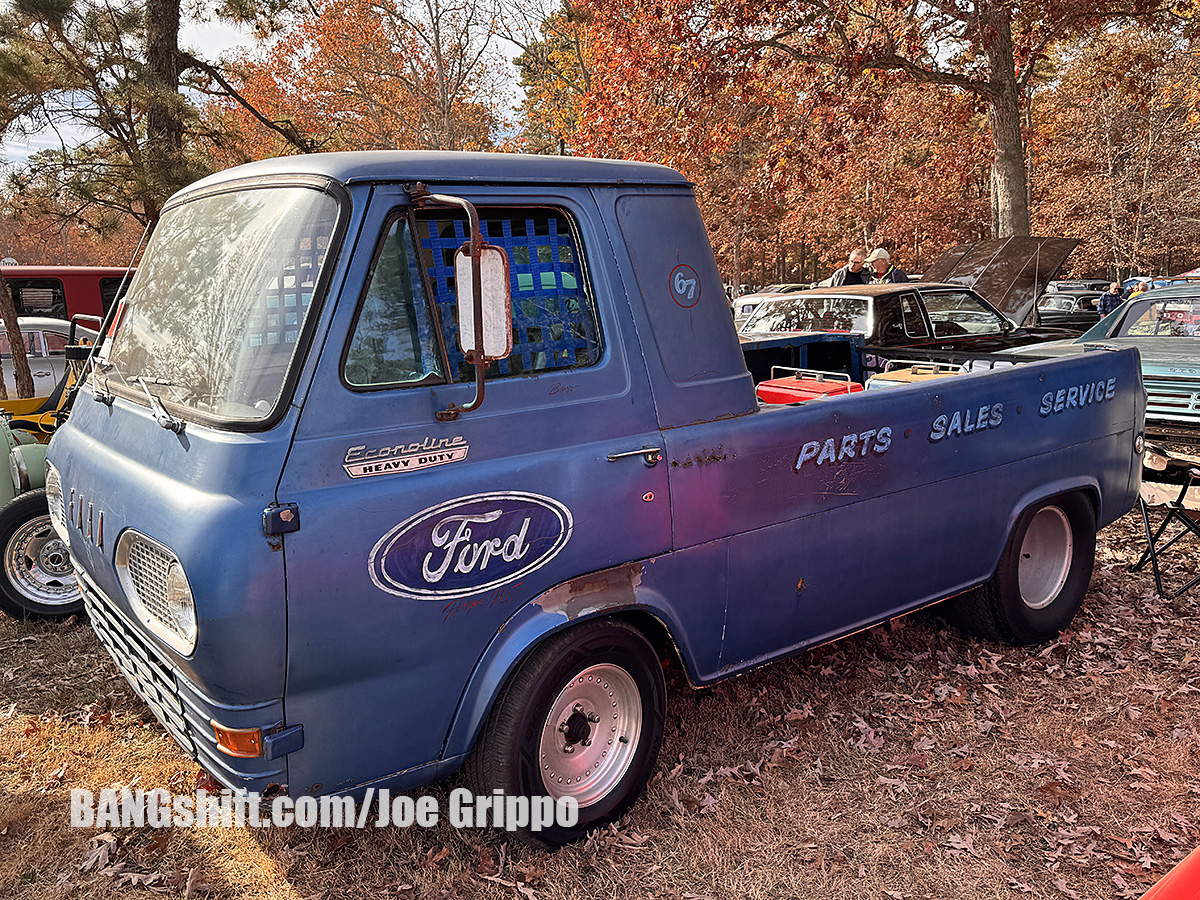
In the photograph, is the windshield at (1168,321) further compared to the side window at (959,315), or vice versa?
the side window at (959,315)

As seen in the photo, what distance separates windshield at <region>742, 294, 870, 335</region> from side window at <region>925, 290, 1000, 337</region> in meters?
0.91

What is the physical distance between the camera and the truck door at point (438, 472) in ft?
8.27

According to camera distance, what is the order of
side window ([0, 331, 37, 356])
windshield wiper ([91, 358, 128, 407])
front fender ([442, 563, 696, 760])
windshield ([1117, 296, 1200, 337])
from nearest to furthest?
front fender ([442, 563, 696, 760]) < windshield wiper ([91, 358, 128, 407]) < windshield ([1117, 296, 1200, 337]) < side window ([0, 331, 37, 356])

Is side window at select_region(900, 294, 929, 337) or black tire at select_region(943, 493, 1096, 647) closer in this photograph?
black tire at select_region(943, 493, 1096, 647)

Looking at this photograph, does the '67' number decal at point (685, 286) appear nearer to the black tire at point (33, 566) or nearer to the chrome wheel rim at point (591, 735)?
the chrome wheel rim at point (591, 735)

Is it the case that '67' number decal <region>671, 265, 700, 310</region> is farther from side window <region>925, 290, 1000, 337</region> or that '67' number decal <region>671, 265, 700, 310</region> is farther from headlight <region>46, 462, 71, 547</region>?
side window <region>925, 290, 1000, 337</region>

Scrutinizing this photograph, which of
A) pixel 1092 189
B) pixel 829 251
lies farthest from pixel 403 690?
pixel 829 251

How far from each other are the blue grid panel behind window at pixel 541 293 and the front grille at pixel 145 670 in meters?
1.40

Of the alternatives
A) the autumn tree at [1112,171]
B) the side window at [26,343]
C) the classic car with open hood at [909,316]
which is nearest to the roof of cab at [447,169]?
the classic car with open hood at [909,316]

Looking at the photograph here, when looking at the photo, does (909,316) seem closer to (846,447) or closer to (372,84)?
(846,447)

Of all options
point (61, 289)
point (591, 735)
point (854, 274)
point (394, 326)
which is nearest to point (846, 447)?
point (591, 735)

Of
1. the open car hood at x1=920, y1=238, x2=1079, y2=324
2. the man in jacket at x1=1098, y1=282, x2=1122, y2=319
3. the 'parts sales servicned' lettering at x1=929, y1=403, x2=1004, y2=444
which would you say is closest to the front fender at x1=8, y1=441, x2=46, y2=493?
the 'parts sales servicned' lettering at x1=929, y1=403, x2=1004, y2=444

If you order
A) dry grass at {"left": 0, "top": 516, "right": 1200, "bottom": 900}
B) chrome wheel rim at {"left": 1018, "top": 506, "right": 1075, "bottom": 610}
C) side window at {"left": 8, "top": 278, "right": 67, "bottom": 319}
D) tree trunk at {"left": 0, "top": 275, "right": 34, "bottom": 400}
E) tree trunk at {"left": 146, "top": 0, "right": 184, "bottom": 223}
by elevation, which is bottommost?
dry grass at {"left": 0, "top": 516, "right": 1200, "bottom": 900}

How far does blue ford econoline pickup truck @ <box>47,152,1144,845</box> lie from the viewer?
2.49 metres
